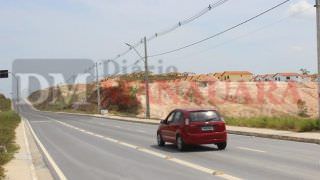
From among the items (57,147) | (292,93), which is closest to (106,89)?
(292,93)

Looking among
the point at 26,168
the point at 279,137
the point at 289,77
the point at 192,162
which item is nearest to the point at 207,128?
the point at 192,162

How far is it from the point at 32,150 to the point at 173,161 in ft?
28.6

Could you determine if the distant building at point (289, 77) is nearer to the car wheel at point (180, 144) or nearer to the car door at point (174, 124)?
the car door at point (174, 124)

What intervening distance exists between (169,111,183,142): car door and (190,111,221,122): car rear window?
0.54 metres

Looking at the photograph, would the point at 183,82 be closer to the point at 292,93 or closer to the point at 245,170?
the point at 292,93

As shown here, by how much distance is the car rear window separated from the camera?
21.9m

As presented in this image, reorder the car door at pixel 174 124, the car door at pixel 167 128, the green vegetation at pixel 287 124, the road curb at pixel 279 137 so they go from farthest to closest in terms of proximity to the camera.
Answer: the green vegetation at pixel 287 124, the road curb at pixel 279 137, the car door at pixel 167 128, the car door at pixel 174 124

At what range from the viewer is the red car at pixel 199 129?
21.7m

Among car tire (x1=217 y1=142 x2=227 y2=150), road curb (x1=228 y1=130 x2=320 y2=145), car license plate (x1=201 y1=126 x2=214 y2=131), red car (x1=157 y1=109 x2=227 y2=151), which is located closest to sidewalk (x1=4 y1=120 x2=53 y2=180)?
red car (x1=157 y1=109 x2=227 y2=151)

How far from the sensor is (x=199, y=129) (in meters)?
21.7

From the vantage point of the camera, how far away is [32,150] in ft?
81.2

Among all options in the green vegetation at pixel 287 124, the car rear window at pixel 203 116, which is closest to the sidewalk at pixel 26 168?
the car rear window at pixel 203 116

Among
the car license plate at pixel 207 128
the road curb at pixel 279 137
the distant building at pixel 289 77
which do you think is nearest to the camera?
the car license plate at pixel 207 128

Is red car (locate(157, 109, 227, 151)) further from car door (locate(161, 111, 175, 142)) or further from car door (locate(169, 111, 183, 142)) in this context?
car door (locate(161, 111, 175, 142))
